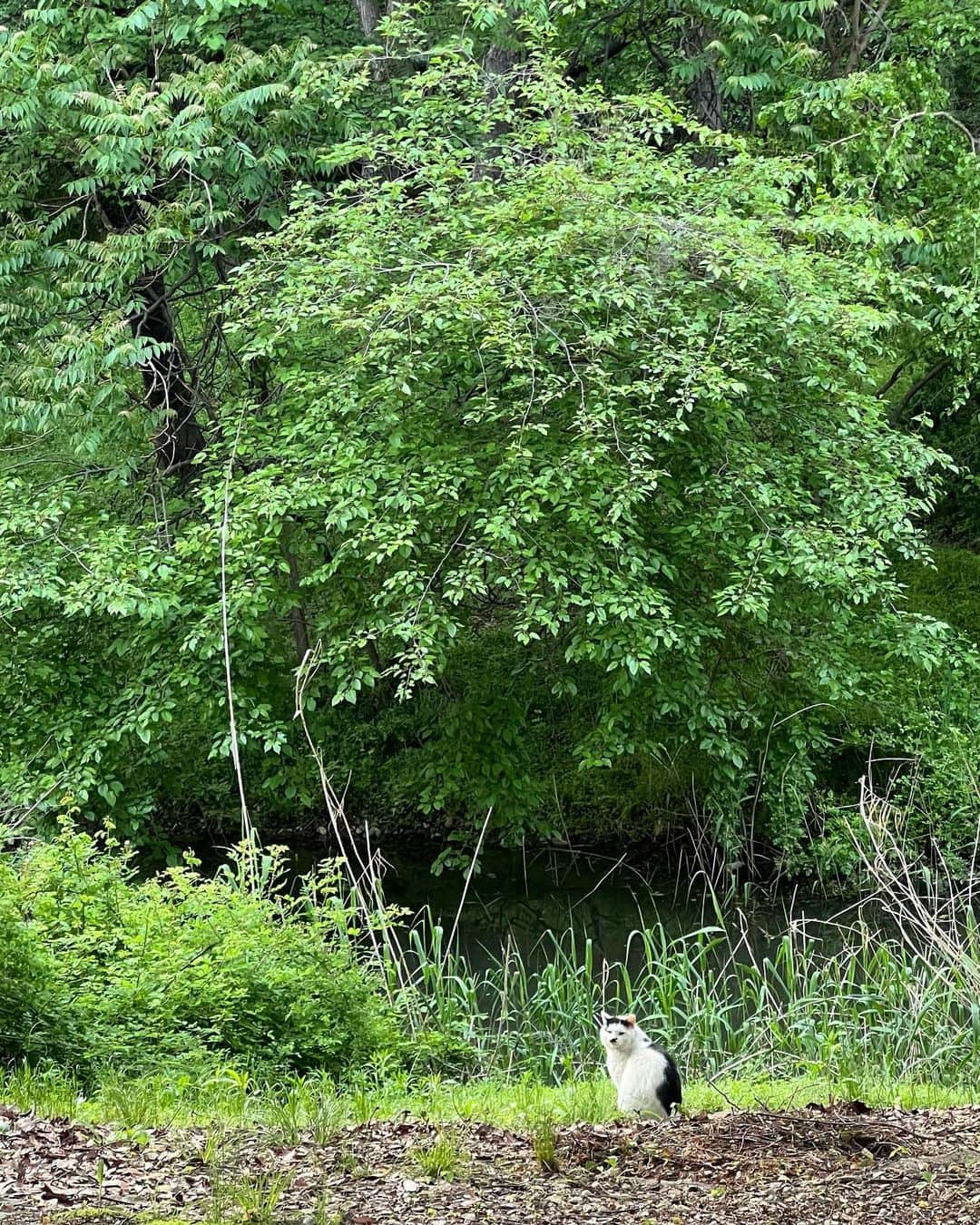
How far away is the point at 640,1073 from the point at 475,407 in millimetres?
5519

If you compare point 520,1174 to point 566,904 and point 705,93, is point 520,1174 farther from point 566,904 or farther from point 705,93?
point 705,93

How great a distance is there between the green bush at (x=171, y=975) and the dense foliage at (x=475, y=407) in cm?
260

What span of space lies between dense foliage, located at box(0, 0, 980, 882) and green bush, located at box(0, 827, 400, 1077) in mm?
2604

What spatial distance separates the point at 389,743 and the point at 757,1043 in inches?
269

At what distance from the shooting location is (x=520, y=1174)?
403cm

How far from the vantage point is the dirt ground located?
3672mm

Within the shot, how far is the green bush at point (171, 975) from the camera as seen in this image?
5.63 metres

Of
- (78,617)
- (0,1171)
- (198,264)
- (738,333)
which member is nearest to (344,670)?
(78,617)

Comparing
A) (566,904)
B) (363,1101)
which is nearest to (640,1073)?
(363,1101)

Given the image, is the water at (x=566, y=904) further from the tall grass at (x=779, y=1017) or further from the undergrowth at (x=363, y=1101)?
the undergrowth at (x=363, y=1101)

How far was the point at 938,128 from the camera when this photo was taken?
12039 millimetres

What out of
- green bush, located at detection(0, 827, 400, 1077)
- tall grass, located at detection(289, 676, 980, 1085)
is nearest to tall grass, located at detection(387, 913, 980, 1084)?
tall grass, located at detection(289, 676, 980, 1085)

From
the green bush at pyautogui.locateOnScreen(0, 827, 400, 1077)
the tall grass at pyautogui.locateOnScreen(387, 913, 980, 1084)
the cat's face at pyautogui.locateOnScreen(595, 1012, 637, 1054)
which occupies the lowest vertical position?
the tall grass at pyautogui.locateOnScreen(387, 913, 980, 1084)

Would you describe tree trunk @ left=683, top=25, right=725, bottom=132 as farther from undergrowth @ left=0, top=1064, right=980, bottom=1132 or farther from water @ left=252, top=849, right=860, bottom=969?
undergrowth @ left=0, top=1064, right=980, bottom=1132
